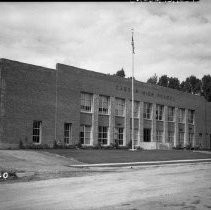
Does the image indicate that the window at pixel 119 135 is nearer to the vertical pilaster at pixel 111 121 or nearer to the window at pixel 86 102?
the vertical pilaster at pixel 111 121

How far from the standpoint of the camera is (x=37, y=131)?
1415 inches

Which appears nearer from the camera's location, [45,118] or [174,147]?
[45,118]

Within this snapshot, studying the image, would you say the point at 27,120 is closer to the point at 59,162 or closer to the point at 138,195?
the point at 59,162

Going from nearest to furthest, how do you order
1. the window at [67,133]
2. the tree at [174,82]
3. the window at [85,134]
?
the window at [67,133]
the window at [85,134]
the tree at [174,82]

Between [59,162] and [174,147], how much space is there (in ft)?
98.2

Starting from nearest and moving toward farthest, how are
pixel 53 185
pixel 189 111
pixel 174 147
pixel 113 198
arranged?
pixel 113 198 < pixel 53 185 < pixel 174 147 < pixel 189 111

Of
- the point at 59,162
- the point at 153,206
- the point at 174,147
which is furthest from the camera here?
the point at 174,147

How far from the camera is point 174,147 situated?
53.2m

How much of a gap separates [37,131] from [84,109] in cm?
678

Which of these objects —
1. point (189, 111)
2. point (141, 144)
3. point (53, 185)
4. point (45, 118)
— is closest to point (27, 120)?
point (45, 118)

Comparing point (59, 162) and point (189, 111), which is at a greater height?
point (189, 111)

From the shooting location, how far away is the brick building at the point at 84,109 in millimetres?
33844

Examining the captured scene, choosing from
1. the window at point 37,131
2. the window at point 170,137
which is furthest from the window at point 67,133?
the window at point 170,137

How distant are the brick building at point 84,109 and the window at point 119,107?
115 millimetres
